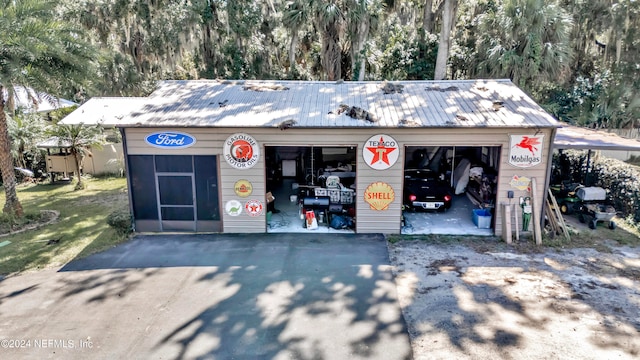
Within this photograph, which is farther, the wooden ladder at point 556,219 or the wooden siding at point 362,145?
the wooden ladder at point 556,219

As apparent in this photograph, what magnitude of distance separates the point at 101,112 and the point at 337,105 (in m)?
12.8

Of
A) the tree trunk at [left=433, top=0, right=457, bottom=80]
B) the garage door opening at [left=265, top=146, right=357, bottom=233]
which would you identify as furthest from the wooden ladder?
the tree trunk at [left=433, top=0, right=457, bottom=80]

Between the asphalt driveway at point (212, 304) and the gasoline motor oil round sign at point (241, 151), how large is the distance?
2.14 metres

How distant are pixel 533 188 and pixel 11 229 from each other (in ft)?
47.2

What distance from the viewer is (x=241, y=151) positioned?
10.5m

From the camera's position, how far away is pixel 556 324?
6.48 meters

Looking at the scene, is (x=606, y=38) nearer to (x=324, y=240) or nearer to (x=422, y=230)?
(x=422, y=230)

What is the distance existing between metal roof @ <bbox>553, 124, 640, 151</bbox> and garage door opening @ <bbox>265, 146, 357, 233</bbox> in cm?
588

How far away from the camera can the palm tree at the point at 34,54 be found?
986cm

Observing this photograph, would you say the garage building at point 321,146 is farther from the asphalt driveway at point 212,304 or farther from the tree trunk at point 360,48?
the tree trunk at point 360,48

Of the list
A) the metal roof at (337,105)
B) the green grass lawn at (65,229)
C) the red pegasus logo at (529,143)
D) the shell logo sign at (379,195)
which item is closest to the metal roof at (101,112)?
the green grass lawn at (65,229)

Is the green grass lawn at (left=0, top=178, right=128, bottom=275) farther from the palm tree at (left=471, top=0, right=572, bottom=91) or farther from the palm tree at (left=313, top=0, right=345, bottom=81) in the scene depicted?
the palm tree at (left=471, top=0, right=572, bottom=91)

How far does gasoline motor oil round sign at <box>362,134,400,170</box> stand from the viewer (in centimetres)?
1031

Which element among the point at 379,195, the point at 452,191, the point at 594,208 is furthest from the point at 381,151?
the point at 594,208
